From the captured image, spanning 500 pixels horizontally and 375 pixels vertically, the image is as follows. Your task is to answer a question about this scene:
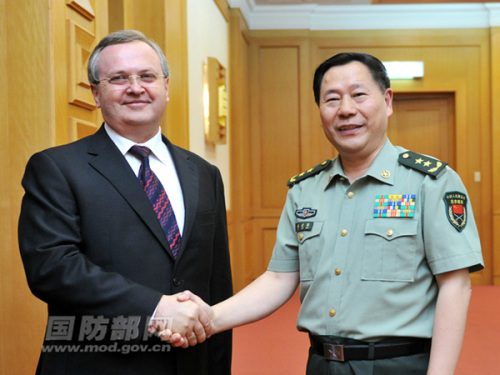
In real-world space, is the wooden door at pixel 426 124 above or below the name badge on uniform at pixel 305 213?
above

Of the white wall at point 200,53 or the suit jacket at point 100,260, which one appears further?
the white wall at point 200,53

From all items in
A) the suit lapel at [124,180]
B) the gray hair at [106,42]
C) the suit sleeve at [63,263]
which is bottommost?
the suit sleeve at [63,263]

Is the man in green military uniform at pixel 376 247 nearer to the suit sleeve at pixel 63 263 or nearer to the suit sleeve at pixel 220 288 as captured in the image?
the suit sleeve at pixel 220 288

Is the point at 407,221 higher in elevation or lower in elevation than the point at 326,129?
lower

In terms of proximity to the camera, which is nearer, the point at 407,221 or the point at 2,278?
the point at 407,221

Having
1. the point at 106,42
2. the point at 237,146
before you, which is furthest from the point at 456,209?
the point at 237,146

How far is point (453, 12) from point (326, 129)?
6.33m

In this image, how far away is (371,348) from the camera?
158 centimetres

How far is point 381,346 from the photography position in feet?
5.16

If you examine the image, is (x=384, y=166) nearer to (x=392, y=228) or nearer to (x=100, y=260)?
(x=392, y=228)

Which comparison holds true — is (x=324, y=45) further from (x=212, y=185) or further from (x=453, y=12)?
(x=212, y=185)

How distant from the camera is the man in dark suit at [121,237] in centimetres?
162

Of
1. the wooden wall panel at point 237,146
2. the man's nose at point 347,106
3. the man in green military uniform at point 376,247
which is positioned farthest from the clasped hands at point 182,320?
the wooden wall panel at point 237,146

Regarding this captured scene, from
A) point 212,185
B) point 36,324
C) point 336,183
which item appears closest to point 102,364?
point 36,324
